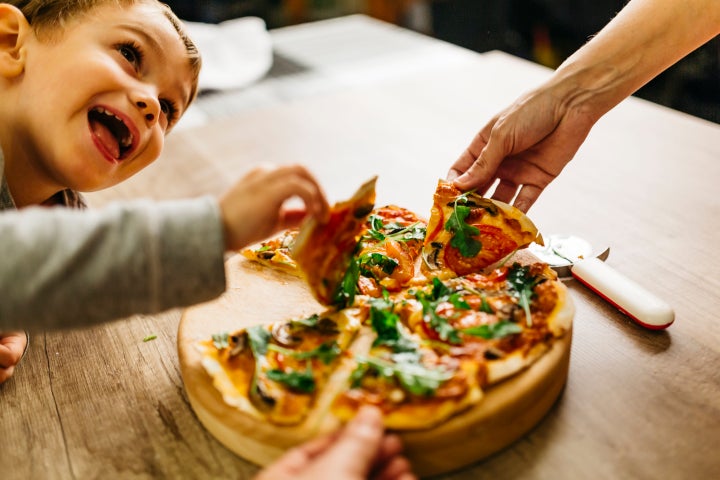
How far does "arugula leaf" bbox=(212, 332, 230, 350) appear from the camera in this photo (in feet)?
3.79

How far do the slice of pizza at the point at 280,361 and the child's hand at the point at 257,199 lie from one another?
21 cm

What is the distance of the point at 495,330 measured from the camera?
1.12 meters

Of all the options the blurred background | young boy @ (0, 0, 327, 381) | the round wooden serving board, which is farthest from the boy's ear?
the blurred background

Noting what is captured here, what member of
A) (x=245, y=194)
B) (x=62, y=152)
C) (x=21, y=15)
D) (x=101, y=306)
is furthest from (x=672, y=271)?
(x=21, y=15)

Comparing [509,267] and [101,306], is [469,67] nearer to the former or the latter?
[509,267]

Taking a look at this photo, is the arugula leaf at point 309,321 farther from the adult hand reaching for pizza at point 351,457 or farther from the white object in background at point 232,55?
the white object in background at point 232,55

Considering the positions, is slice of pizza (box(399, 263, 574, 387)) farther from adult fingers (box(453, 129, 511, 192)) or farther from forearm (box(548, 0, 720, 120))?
forearm (box(548, 0, 720, 120))

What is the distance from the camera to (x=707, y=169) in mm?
1964

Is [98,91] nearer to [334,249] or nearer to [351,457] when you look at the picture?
[334,249]

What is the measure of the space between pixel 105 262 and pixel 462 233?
0.74 m

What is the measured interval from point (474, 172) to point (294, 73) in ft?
6.01

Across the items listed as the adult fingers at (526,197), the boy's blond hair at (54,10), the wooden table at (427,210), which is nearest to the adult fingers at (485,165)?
the adult fingers at (526,197)

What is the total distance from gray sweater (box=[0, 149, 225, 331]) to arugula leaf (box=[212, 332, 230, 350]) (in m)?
0.17

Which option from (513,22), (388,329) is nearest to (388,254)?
(388,329)
